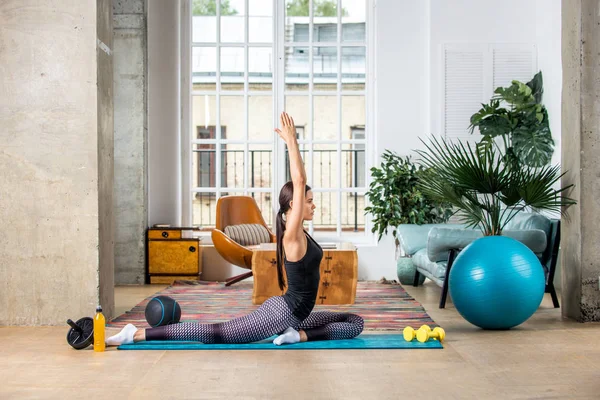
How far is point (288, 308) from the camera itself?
4.15 metres

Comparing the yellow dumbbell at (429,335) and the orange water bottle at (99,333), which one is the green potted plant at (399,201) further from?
the orange water bottle at (99,333)

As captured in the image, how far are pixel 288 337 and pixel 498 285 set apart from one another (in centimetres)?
139

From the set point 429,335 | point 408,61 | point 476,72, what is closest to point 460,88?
point 476,72

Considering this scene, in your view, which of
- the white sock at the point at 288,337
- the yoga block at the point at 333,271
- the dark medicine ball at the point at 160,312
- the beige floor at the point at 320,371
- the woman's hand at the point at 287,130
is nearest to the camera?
the beige floor at the point at 320,371

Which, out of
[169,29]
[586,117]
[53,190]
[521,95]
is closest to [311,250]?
[53,190]

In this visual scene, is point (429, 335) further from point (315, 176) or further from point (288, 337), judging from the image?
point (315, 176)

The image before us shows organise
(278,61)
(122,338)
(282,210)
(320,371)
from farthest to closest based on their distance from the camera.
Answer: (278,61)
(282,210)
(122,338)
(320,371)

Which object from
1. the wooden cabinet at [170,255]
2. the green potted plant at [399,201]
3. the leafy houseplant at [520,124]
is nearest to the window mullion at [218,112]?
the wooden cabinet at [170,255]

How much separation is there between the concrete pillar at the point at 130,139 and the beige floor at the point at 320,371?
301 centimetres

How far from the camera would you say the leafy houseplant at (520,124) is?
7.37 meters

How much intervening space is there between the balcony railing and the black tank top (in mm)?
4375

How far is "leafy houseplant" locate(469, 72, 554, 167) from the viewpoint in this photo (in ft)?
24.2

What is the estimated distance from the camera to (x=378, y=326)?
493 cm

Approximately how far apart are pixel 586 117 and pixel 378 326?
2.06m
